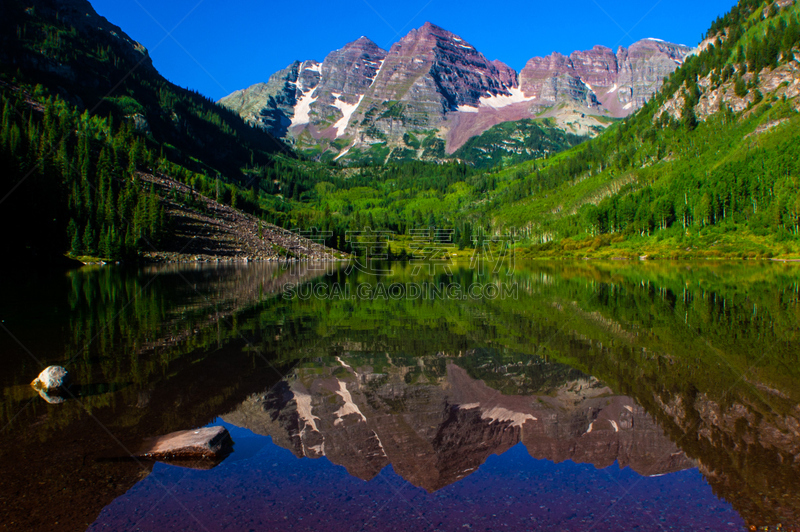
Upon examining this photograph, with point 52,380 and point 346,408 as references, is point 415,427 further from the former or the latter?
point 52,380

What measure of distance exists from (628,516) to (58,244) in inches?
4109

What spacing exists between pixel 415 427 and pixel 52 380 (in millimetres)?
9568

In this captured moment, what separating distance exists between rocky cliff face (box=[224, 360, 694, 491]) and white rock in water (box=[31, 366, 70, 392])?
495 cm

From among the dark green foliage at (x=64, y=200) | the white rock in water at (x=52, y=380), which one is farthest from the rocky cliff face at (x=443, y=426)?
the dark green foliage at (x=64, y=200)

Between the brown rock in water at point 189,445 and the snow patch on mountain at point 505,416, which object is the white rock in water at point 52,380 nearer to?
the brown rock in water at point 189,445

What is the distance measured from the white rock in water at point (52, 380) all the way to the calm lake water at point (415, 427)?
49cm

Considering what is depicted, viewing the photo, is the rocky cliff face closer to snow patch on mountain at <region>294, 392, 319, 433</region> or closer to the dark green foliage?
snow patch on mountain at <region>294, 392, 319, 433</region>

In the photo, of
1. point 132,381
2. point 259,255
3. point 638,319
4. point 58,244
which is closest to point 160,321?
point 132,381

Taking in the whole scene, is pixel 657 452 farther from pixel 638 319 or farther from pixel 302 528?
pixel 638 319

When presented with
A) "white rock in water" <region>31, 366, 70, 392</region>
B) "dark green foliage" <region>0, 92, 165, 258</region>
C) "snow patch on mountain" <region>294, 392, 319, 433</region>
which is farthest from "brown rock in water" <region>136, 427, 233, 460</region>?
"dark green foliage" <region>0, 92, 165, 258</region>

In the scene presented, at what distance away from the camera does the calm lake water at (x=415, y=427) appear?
6.70 metres

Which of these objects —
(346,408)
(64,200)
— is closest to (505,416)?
(346,408)

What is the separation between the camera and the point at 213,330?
2023cm

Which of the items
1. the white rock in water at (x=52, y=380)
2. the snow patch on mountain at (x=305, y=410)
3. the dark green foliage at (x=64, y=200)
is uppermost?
the dark green foliage at (x=64, y=200)
